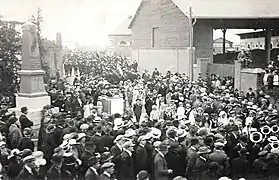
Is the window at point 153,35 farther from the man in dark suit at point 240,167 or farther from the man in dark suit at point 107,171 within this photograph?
the man in dark suit at point 107,171

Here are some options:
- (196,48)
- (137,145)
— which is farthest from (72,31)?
(196,48)

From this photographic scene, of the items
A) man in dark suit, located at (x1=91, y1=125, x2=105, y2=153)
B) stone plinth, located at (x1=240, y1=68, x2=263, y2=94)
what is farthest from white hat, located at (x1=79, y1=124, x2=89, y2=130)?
stone plinth, located at (x1=240, y1=68, x2=263, y2=94)

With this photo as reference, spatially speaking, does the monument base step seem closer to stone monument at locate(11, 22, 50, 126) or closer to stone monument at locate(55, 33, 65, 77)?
stone monument at locate(11, 22, 50, 126)

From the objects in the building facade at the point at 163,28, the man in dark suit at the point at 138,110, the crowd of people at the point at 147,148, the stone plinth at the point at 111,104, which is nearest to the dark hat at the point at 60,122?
the crowd of people at the point at 147,148

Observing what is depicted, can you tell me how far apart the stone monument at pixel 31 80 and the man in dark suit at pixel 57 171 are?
6.41 feet

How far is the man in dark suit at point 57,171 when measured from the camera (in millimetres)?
2184

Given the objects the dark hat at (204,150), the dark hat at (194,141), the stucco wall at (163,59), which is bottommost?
the dark hat at (204,150)

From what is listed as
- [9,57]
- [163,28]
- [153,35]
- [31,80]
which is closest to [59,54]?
[31,80]

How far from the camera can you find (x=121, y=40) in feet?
21.5

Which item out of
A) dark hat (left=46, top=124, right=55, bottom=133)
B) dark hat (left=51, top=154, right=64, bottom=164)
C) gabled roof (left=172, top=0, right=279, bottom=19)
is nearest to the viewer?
dark hat (left=51, top=154, right=64, bottom=164)

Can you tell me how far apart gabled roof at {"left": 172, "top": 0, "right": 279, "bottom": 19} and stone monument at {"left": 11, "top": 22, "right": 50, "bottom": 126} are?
2422mm

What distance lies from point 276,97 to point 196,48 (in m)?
4.04

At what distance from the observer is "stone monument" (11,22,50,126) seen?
4.18 metres

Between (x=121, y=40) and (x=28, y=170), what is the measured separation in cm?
458
